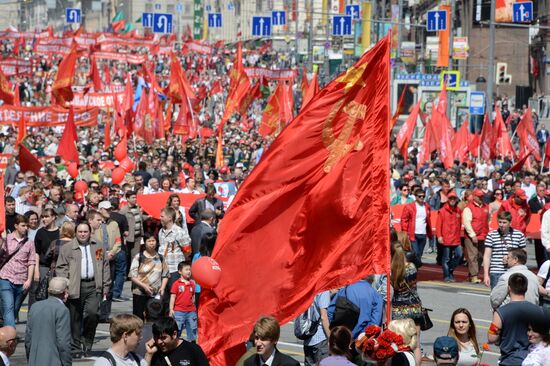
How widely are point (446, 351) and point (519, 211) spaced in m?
11.7

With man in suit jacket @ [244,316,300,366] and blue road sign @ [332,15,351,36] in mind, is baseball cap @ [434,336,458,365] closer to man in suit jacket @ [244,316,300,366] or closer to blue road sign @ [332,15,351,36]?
man in suit jacket @ [244,316,300,366]

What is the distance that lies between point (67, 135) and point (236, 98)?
14.7 m

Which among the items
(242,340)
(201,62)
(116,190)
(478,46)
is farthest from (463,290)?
(201,62)

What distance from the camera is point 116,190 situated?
21078 millimetres

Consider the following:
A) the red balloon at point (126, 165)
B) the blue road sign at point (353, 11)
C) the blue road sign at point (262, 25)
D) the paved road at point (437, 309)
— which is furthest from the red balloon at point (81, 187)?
the blue road sign at point (262, 25)

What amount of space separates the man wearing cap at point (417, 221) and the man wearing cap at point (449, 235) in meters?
0.23

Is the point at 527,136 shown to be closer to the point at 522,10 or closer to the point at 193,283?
the point at 522,10

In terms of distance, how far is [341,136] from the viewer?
34.4 feet

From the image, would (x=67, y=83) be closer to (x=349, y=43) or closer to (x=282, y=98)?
(x=282, y=98)

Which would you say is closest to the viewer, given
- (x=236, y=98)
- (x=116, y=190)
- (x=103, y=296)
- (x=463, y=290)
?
(x=103, y=296)

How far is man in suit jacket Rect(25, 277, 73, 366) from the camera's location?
11.0m

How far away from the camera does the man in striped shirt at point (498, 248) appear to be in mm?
15227

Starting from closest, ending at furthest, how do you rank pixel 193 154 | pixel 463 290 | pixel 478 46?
pixel 463 290 < pixel 193 154 < pixel 478 46

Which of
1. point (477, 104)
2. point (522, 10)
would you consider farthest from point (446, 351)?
point (522, 10)
